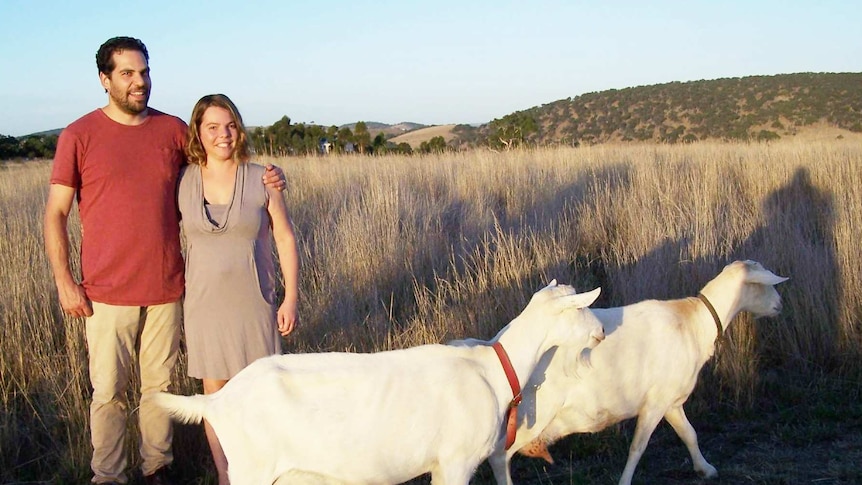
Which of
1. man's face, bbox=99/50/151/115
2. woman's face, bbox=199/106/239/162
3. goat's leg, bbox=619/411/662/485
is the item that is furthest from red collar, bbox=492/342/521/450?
man's face, bbox=99/50/151/115

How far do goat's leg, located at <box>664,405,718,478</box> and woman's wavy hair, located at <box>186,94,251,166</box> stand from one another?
3.02 metres

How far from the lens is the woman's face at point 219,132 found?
379 centimetres

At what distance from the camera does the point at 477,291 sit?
6363 millimetres

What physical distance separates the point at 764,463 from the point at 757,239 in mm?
3543

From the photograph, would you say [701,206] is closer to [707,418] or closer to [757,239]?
[757,239]

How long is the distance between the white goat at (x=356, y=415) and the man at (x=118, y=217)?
0.89 meters

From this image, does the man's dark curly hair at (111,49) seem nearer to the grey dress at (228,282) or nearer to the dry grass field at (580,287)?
the grey dress at (228,282)

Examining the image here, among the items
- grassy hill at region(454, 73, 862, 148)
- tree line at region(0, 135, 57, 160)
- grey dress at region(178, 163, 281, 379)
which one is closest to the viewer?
grey dress at region(178, 163, 281, 379)

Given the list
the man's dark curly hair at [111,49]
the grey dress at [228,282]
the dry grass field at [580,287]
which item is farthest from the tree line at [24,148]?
the grey dress at [228,282]

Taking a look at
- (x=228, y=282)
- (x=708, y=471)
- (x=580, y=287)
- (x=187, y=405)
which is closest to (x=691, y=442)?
(x=708, y=471)

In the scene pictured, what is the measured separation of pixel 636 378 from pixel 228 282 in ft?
7.81

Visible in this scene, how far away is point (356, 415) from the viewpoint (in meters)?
3.08

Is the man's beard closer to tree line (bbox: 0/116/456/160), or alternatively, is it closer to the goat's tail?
the goat's tail

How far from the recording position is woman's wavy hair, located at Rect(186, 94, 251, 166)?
12.6 ft
